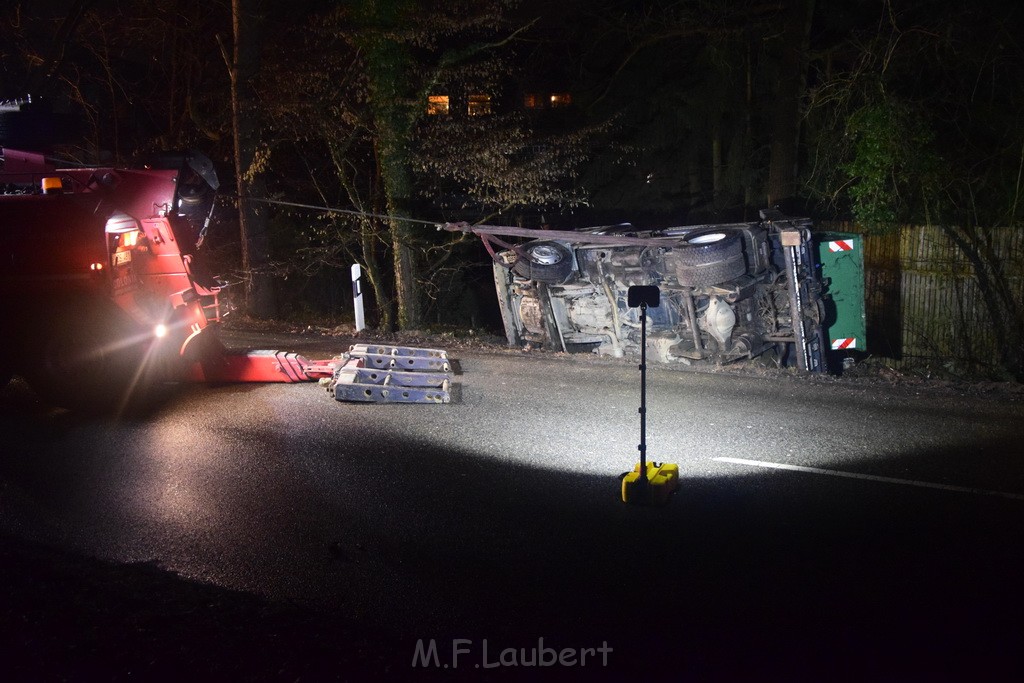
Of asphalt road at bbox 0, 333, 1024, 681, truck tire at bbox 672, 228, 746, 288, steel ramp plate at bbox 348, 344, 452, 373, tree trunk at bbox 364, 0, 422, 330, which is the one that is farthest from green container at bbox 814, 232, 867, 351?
tree trunk at bbox 364, 0, 422, 330

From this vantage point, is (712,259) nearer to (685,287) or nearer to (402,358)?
(685,287)

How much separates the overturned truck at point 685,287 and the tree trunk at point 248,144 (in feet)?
23.7

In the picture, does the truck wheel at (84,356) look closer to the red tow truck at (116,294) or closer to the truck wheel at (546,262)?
the red tow truck at (116,294)

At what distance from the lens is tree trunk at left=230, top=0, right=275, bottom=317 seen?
17109 mm

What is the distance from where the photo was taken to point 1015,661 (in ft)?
14.0

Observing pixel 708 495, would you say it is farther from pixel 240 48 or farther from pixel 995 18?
pixel 240 48

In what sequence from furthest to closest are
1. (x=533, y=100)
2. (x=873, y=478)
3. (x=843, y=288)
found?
(x=533, y=100) → (x=843, y=288) → (x=873, y=478)

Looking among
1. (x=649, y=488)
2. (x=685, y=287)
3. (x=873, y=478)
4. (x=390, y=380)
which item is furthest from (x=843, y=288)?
(x=649, y=488)

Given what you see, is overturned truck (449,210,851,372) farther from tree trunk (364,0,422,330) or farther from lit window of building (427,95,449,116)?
lit window of building (427,95,449,116)

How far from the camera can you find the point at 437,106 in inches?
611

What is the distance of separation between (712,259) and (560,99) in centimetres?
1295

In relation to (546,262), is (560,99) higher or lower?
higher

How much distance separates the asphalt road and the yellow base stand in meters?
0.12

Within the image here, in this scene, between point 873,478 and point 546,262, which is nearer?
point 873,478
